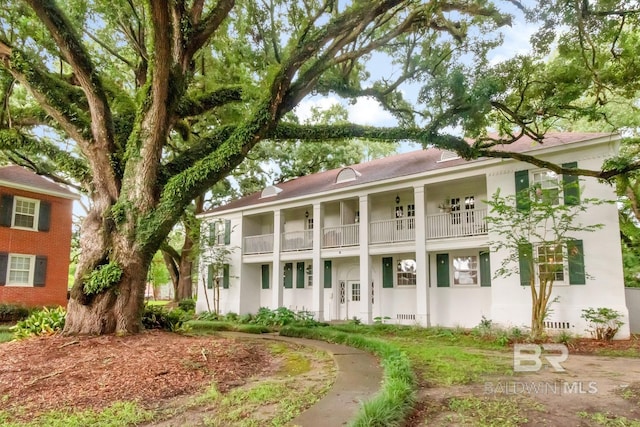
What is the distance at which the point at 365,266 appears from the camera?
1588 centimetres

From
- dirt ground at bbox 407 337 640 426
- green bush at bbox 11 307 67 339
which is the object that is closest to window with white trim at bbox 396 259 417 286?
dirt ground at bbox 407 337 640 426

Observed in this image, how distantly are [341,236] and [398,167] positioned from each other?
3.60m

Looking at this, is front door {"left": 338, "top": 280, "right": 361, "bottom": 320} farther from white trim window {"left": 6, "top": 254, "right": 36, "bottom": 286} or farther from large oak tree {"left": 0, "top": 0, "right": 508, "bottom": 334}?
white trim window {"left": 6, "top": 254, "right": 36, "bottom": 286}

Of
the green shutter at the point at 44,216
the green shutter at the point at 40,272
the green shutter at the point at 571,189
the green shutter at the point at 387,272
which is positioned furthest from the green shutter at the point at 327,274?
the green shutter at the point at 44,216

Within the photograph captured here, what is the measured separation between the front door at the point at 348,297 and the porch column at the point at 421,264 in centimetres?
391

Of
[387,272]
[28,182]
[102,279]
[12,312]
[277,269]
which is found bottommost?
[12,312]

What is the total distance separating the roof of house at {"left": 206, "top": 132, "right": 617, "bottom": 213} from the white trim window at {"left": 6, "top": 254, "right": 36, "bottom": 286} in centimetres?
861

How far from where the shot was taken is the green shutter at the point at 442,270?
49.0 ft

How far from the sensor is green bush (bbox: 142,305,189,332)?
9.82 m

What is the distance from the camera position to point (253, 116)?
9117mm

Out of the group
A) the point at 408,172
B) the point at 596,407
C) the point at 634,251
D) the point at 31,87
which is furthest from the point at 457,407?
the point at 634,251

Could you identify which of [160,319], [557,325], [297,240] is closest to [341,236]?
[297,240]

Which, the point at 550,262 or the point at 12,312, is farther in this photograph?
the point at 12,312

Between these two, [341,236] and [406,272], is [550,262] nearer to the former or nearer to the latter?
[406,272]
